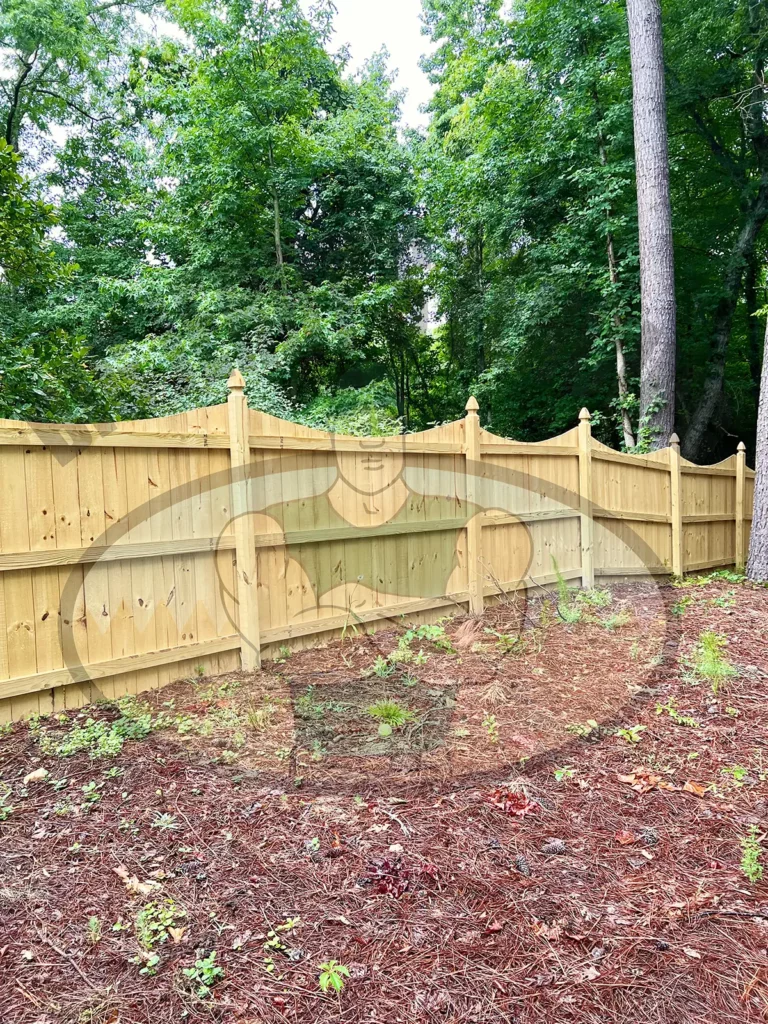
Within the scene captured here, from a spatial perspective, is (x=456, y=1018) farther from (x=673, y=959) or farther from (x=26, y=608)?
(x=26, y=608)

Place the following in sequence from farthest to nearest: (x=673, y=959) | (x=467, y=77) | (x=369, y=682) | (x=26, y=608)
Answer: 1. (x=467, y=77)
2. (x=369, y=682)
3. (x=26, y=608)
4. (x=673, y=959)

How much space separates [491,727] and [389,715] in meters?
0.50

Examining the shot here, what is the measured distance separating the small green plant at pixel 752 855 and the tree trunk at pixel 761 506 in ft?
14.9

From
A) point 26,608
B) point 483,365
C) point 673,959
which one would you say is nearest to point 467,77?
point 483,365

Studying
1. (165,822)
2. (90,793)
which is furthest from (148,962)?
(90,793)

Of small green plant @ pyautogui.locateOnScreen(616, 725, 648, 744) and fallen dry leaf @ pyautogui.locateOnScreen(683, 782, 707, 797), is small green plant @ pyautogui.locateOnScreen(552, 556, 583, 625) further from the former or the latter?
fallen dry leaf @ pyautogui.locateOnScreen(683, 782, 707, 797)

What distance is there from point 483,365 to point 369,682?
10.9 meters

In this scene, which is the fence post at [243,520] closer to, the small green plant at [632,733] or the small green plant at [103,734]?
the small green plant at [103,734]

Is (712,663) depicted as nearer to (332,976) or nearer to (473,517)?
(473,517)

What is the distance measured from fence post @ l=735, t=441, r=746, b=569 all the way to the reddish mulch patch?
193 inches

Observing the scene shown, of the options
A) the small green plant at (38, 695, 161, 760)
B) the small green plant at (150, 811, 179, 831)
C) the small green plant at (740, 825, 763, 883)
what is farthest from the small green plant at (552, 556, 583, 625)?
the small green plant at (150, 811, 179, 831)

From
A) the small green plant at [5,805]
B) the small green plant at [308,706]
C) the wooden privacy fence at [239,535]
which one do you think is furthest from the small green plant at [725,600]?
the small green plant at [5,805]

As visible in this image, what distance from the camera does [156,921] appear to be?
1.64 m

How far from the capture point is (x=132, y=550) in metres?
3.05
